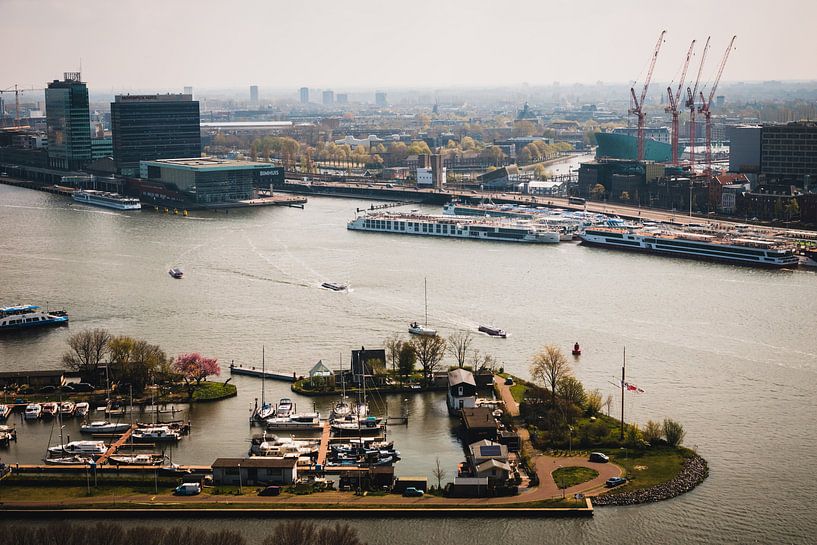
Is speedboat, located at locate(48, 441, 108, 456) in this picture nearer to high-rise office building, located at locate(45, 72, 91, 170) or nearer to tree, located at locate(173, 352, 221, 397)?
tree, located at locate(173, 352, 221, 397)

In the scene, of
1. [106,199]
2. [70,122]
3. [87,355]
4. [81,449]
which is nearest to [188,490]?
[81,449]

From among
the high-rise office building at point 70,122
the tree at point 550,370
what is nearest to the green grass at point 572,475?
the tree at point 550,370

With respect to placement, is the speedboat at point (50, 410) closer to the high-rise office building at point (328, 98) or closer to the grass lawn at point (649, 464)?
the grass lawn at point (649, 464)

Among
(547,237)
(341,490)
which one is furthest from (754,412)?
(547,237)

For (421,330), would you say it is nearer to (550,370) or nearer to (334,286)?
(550,370)

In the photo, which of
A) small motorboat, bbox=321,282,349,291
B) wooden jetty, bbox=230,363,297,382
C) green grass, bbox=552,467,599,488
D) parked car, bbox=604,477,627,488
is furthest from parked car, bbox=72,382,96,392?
parked car, bbox=604,477,627,488

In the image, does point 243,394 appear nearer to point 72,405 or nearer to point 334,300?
point 72,405
